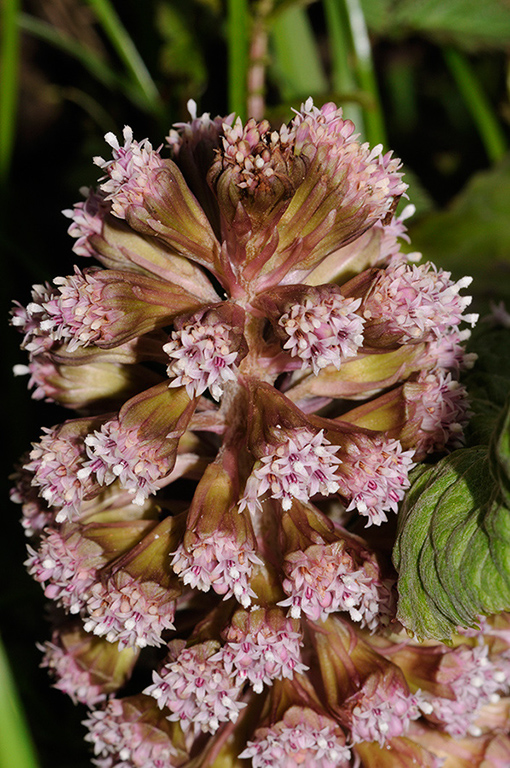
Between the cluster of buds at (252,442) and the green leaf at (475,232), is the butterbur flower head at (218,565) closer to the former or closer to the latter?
the cluster of buds at (252,442)

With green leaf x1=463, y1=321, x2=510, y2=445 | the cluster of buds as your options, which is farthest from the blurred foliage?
the cluster of buds

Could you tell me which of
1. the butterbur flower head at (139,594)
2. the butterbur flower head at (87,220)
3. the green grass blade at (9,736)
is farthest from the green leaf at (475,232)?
the green grass blade at (9,736)

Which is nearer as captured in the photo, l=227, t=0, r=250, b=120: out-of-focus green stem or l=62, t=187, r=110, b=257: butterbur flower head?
l=62, t=187, r=110, b=257: butterbur flower head

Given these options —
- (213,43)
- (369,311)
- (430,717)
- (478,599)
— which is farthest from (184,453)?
(213,43)

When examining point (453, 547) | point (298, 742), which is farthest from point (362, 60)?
point (298, 742)

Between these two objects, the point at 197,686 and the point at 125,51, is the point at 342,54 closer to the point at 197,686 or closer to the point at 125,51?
the point at 125,51

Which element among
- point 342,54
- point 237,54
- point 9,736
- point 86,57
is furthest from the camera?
point 86,57

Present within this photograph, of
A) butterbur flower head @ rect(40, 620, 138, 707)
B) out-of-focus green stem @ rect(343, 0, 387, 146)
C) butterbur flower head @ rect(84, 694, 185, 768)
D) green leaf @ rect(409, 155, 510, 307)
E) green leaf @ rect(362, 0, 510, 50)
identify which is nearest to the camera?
butterbur flower head @ rect(84, 694, 185, 768)

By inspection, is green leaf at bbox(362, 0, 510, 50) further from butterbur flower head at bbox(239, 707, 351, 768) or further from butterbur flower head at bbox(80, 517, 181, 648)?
butterbur flower head at bbox(239, 707, 351, 768)
